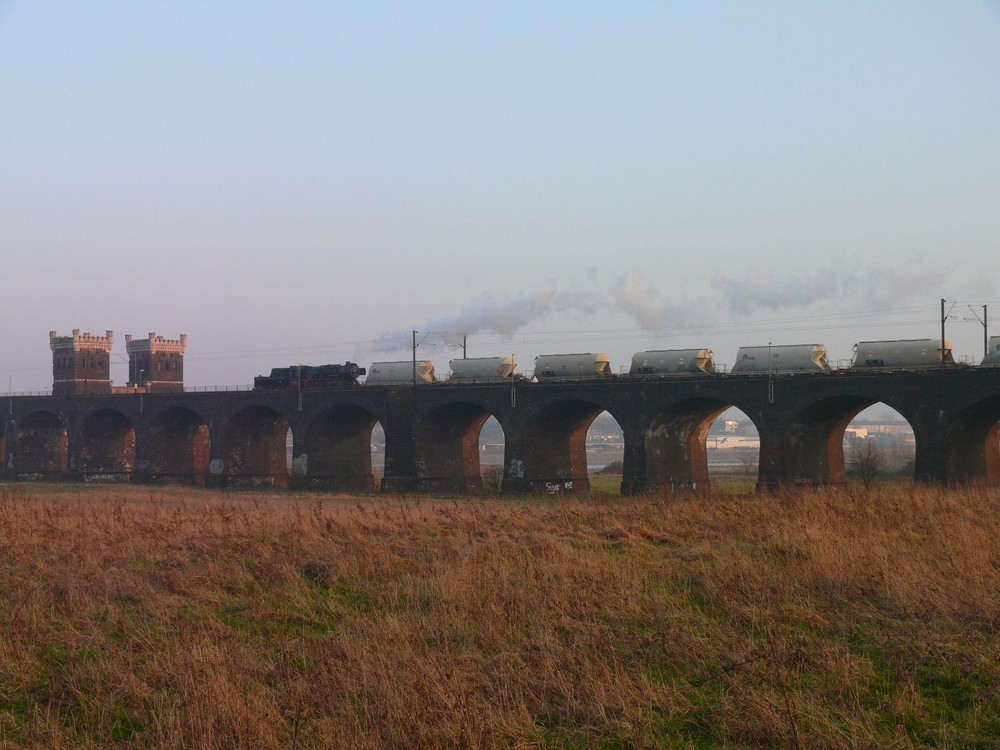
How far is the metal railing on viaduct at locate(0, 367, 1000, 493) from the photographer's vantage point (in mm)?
34344

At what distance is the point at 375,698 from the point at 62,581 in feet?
20.0

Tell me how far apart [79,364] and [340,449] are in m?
25.5

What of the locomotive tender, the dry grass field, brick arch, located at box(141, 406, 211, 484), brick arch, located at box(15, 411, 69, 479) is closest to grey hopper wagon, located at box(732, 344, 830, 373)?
the locomotive tender

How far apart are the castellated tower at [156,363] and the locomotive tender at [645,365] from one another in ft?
Result: 60.4

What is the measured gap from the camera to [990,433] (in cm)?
3575

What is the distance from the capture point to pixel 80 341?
6669 centimetres

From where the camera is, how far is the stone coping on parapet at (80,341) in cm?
6656

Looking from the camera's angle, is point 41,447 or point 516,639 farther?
point 41,447

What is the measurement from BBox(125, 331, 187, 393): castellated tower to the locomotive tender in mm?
18407

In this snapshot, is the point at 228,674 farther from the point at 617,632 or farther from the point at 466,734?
the point at 617,632

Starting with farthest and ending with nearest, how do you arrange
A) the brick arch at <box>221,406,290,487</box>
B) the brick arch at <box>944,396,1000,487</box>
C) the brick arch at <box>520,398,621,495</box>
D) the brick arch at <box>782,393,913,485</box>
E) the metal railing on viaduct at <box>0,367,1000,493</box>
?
the brick arch at <box>221,406,290,487</box>
the brick arch at <box>520,398,621,495</box>
the brick arch at <box>782,393,913,485</box>
the metal railing on viaduct at <box>0,367,1000,493</box>
the brick arch at <box>944,396,1000,487</box>

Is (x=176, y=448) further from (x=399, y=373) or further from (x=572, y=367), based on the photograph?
(x=572, y=367)

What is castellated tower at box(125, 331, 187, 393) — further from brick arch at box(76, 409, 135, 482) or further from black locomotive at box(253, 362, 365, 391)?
black locomotive at box(253, 362, 365, 391)

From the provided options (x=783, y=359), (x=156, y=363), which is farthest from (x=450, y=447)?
(x=156, y=363)
